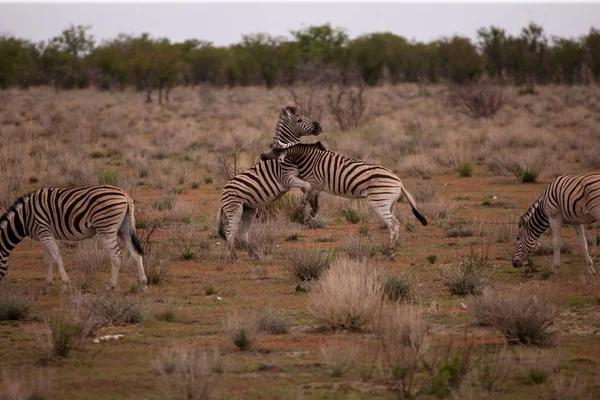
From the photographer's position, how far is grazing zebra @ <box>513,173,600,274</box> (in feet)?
33.3

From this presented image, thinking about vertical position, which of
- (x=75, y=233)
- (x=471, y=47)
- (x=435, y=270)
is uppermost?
(x=471, y=47)

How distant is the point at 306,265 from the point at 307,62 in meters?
61.4

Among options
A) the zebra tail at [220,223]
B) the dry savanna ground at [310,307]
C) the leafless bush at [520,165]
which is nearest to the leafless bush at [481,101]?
the leafless bush at [520,165]

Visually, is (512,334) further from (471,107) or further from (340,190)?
(471,107)

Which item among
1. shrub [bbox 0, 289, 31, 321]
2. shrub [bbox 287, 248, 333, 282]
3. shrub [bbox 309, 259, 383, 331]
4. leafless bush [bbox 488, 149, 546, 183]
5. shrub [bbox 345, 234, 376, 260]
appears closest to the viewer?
shrub [bbox 309, 259, 383, 331]

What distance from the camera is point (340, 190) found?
41.1 feet

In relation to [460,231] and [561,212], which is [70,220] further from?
[460,231]

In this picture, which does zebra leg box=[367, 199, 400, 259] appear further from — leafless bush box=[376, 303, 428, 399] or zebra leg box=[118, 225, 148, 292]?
leafless bush box=[376, 303, 428, 399]

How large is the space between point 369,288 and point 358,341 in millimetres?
622

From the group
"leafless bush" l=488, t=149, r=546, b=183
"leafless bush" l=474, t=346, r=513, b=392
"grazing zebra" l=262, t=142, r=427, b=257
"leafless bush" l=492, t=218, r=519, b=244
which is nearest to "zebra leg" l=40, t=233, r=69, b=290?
"grazing zebra" l=262, t=142, r=427, b=257

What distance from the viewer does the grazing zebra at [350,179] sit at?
1208cm

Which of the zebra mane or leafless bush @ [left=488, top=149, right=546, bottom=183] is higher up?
the zebra mane

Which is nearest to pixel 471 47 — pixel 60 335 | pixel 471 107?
pixel 471 107

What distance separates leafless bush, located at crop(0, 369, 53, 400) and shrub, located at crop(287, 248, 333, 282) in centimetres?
450
